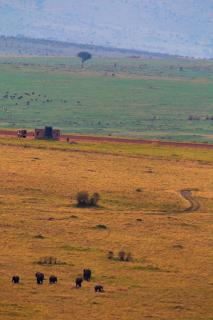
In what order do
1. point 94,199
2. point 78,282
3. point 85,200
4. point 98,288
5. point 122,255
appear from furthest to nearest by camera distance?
point 94,199, point 85,200, point 122,255, point 78,282, point 98,288

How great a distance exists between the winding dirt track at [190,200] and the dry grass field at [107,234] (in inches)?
9.2

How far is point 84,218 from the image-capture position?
5675 cm

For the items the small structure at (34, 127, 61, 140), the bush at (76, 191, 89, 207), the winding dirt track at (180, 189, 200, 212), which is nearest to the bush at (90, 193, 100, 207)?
the bush at (76, 191, 89, 207)

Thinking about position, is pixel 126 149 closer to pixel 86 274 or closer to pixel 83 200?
pixel 83 200

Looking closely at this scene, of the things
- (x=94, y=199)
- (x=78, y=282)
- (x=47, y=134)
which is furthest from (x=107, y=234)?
(x=47, y=134)

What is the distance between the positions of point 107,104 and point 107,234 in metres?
98.4

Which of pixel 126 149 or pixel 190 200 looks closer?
pixel 190 200

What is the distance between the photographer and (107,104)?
151 metres

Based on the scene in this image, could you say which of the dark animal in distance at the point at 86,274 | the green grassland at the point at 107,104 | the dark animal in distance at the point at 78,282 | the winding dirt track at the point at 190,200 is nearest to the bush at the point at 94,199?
the winding dirt track at the point at 190,200

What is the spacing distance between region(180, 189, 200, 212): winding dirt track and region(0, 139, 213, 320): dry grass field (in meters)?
0.23

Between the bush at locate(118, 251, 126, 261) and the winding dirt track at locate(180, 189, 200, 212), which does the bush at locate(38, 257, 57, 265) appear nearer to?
the bush at locate(118, 251, 126, 261)

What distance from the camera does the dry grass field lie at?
133ft

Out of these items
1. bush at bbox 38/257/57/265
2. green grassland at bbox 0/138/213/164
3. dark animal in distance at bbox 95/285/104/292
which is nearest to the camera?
dark animal in distance at bbox 95/285/104/292

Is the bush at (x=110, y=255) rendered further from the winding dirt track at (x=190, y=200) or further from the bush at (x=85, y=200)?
the winding dirt track at (x=190, y=200)
